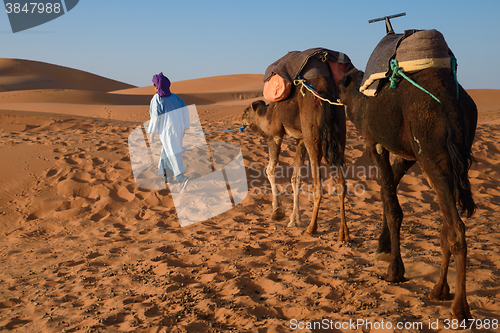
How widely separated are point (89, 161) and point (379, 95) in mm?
6810

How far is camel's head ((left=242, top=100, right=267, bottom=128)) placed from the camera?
6.88 metres

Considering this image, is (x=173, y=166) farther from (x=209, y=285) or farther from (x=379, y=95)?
(x=379, y=95)

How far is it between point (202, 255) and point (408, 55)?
3.20 meters

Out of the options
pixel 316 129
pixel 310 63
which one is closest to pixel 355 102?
pixel 316 129

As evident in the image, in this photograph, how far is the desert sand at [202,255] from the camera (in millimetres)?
3243

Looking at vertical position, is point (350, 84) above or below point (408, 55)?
below

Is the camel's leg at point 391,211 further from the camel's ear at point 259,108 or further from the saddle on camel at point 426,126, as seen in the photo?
the camel's ear at point 259,108

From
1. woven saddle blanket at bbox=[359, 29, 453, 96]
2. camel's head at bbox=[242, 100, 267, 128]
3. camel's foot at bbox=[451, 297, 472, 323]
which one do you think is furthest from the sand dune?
camel's foot at bbox=[451, 297, 472, 323]

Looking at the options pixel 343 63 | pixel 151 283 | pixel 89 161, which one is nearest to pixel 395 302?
pixel 151 283

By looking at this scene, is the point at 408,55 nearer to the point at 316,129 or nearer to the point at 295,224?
the point at 316,129

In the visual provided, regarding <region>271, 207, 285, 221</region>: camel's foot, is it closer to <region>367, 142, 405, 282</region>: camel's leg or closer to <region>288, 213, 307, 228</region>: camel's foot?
<region>288, 213, 307, 228</region>: camel's foot

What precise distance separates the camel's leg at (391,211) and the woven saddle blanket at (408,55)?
655 mm

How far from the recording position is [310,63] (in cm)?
549

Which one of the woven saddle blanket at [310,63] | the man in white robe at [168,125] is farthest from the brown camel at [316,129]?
the man in white robe at [168,125]
